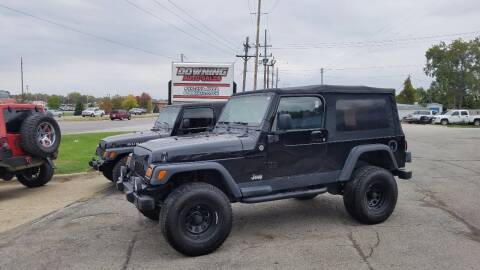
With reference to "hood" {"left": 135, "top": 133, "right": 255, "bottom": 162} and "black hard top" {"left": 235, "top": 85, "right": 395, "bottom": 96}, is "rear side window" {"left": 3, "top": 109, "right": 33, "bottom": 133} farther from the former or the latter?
"black hard top" {"left": 235, "top": 85, "right": 395, "bottom": 96}

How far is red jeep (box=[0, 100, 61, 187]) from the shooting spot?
8422mm

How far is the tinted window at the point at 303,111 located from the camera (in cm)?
574

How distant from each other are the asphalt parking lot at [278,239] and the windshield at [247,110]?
4.99 ft

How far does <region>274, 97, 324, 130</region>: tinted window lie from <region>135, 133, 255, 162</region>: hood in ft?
2.15

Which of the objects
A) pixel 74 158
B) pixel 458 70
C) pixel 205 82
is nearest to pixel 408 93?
pixel 458 70

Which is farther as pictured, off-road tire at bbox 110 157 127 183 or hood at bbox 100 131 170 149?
hood at bbox 100 131 170 149

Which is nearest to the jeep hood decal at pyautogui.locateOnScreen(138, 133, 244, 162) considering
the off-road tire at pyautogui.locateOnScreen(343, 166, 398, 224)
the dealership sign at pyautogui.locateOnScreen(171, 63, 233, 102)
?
the off-road tire at pyautogui.locateOnScreen(343, 166, 398, 224)

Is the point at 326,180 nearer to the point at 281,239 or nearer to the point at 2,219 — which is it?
the point at 281,239

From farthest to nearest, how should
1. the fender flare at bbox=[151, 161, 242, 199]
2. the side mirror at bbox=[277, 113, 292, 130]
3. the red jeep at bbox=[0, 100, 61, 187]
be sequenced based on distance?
the red jeep at bbox=[0, 100, 61, 187]
the side mirror at bbox=[277, 113, 292, 130]
the fender flare at bbox=[151, 161, 242, 199]

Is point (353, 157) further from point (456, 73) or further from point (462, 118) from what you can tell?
point (456, 73)

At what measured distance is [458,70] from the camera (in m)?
69.1

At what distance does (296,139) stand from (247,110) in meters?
0.85

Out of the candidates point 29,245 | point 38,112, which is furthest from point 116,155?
point 29,245

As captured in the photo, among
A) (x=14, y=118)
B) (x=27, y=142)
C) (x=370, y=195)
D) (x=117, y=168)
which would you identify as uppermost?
(x=14, y=118)
